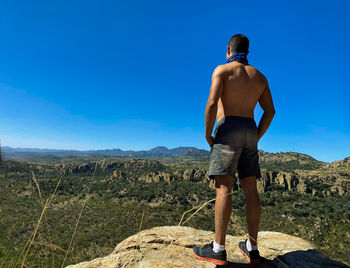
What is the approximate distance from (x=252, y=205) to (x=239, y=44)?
1.67 meters

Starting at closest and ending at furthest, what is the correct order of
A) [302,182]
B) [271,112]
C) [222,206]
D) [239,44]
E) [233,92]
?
[222,206] → [233,92] → [239,44] → [271,112] → [302,182]

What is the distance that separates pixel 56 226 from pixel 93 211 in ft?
32.0

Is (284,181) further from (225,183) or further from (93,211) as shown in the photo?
(225,183)

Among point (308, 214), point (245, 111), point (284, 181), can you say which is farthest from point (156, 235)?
point (284, 181)

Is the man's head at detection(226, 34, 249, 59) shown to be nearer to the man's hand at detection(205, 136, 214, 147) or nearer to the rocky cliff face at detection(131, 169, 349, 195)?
the man's hand at detection(205, 136, 214, 147)

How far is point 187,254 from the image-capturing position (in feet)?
7.30

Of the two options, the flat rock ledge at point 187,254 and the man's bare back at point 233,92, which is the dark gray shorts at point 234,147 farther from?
the flat rock ledge at point 187,254

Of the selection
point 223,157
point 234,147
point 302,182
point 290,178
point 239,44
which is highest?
point 239,44

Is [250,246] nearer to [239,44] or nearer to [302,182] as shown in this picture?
[239,44]

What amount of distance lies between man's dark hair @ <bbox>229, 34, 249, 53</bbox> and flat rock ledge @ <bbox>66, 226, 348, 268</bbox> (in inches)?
78.0

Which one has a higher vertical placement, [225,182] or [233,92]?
[233,92]

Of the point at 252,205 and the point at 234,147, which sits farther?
the point at 252,205

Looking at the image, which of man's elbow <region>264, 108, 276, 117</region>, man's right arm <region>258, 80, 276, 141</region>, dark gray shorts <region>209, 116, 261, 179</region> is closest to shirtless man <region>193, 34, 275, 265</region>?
dark gray shorts <region>209, 116, 261, 179</region>

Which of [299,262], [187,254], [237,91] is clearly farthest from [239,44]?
[299,262]
